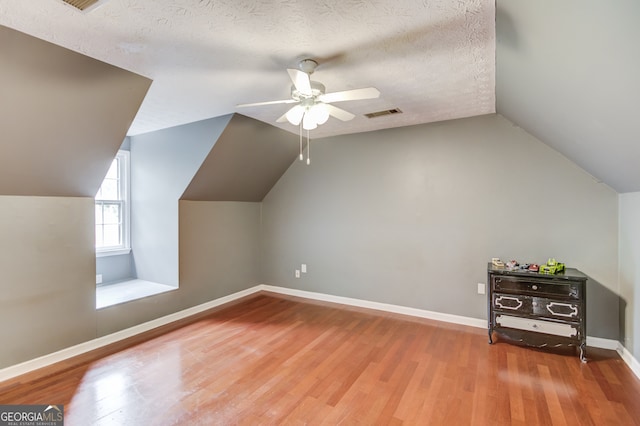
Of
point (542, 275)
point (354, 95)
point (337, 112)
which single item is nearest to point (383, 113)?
point (337, 112)

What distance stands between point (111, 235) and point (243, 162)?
6.97 feet

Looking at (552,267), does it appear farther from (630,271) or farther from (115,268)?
(115,268)

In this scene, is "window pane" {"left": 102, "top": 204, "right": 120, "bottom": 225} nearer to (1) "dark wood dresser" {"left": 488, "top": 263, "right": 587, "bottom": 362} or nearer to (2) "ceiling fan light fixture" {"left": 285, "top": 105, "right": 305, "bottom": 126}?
(2) "ceiling fan light fixture" {"left": 285, "top": 105, "right": 305, "bottom": 126}

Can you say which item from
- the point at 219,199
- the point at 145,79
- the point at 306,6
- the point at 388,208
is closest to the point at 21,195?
the point at 145,79

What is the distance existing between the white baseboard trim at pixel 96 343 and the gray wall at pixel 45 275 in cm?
5

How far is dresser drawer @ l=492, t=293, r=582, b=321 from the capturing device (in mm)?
2672

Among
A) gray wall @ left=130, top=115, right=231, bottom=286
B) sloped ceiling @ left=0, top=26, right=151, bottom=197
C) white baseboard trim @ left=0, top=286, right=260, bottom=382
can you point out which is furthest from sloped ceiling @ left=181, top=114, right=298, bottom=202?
white baseboard trim @ left=0, top=286, right=260, bottom=382

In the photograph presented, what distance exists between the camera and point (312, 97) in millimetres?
2207

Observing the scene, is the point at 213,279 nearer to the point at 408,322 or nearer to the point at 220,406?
the point at 220,406

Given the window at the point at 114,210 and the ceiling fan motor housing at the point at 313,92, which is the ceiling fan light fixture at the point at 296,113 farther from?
the window at the point at 114,210

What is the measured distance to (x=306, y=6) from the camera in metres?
1.56

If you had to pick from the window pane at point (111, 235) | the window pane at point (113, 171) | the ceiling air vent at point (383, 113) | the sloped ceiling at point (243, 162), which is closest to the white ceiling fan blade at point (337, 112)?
the ceiling air vent at point (383, 113)

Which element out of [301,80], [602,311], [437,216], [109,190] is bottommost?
[602,311]

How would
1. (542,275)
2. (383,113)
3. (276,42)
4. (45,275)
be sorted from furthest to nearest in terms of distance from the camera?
(383,113) < (542,275) < (45,275) < (276,42)
